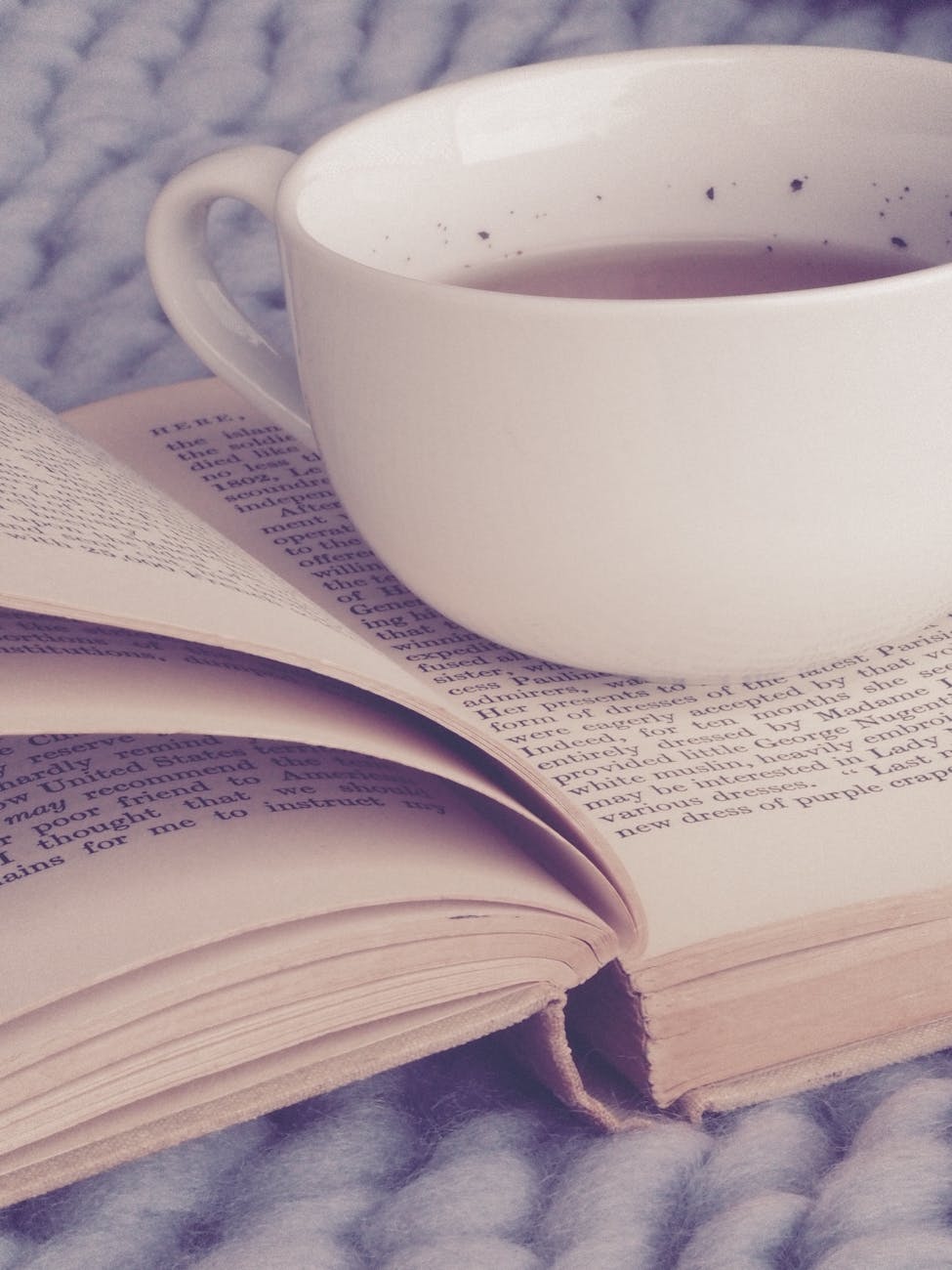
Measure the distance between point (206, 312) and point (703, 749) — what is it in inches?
10.1

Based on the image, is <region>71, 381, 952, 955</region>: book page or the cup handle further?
the cup handle

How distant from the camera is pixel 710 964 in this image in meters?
0.38

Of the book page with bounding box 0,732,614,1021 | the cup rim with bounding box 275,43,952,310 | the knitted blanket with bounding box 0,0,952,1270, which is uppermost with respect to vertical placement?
the cup rim with bounding box 275,43,952,310

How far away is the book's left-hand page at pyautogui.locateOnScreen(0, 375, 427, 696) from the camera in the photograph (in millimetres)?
349

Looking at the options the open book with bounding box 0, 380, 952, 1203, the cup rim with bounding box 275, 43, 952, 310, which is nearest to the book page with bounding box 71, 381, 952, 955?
the open book with bounding box 0, 380, 952, 1203

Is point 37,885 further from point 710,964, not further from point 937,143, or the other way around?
point 937,143

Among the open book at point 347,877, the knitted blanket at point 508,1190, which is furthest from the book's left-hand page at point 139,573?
the knitted blanket at point 508,1190

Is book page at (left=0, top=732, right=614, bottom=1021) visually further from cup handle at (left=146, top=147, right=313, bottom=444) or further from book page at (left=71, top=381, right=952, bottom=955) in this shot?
cup handle at (left=146, top=147, right=313, bottom=444)

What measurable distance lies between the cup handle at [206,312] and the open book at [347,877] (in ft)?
0.46

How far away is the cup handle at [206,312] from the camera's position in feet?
1.90

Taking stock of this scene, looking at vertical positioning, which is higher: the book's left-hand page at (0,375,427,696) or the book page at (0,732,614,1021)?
the book's left-hand page at (0,375,427,696)

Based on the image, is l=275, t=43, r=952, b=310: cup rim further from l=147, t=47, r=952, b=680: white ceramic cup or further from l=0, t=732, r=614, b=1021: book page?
l=0, t=732, r=614, b=1021: book page

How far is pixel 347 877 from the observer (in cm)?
37

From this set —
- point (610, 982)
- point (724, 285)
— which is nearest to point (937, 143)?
point (724, 285)
